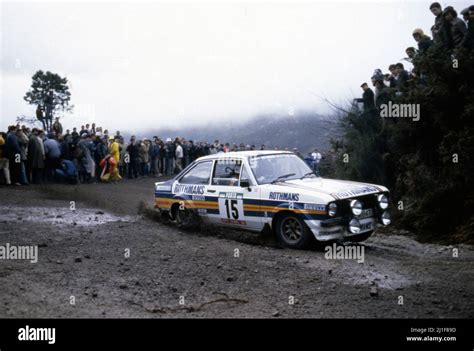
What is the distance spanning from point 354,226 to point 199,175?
11.1ft

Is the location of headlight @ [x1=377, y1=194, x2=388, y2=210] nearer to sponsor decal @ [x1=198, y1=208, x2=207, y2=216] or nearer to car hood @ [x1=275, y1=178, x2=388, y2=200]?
car hood @ [x1=275, y1=178, x2=388, y2=200]

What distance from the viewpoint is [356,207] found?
8305 millimetres

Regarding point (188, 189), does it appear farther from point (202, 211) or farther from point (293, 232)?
point (293, 232)

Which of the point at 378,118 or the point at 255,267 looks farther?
the point at 378,118

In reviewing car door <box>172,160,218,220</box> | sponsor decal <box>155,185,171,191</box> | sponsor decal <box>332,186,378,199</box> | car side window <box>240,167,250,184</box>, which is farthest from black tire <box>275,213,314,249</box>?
sponsor decal <box>155,185,171,191</box>

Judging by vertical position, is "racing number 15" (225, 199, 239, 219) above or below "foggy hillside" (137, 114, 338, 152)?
below

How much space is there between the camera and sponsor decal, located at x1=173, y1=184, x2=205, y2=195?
33.0 ft

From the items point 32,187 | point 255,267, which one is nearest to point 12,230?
point 255,267

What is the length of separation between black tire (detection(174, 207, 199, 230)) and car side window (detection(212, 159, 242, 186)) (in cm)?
85

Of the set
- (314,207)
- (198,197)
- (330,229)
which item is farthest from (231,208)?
(330,229)

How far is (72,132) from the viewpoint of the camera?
19875 millimetres
